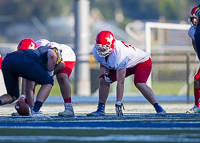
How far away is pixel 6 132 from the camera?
6152mm

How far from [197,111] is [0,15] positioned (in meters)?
51.2

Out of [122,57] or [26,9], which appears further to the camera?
[26,9]

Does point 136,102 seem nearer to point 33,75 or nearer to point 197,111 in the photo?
point 197,111

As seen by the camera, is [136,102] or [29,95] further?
[136,102]

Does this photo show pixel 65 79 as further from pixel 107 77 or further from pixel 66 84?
pixel 107 77

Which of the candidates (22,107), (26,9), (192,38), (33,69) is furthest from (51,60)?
(26,9)

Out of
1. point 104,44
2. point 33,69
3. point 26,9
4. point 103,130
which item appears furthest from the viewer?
point 26,9

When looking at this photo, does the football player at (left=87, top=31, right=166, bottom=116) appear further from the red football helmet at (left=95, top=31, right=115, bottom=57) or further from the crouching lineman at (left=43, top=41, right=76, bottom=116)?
the crouching lineman at (left=43, top=41, right=76, bottom=116)

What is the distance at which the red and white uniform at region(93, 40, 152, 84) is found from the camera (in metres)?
8.10

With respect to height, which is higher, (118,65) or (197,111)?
(118,65)

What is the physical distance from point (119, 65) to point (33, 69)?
123cm

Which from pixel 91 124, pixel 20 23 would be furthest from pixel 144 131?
pixel 20 23

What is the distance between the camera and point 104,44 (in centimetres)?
802

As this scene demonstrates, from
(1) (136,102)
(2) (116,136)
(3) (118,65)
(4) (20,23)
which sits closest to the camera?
(2) (116,136)
